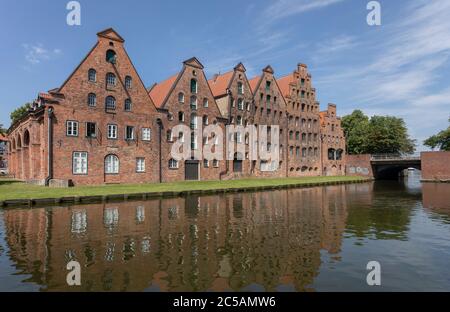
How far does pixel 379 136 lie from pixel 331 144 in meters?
19.4

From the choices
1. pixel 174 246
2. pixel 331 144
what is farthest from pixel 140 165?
pixel 331 144

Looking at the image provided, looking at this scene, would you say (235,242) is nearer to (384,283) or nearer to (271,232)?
(271,232)

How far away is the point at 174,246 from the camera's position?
12.3 m

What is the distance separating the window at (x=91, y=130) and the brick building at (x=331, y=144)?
48426 millimetres

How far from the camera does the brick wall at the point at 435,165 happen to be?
6166 centimetres

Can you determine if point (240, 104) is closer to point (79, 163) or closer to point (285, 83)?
point (285, 83)

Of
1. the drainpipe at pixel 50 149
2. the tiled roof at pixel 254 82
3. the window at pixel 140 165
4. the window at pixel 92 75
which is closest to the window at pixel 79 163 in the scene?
the drainpipe at pixel 50 149

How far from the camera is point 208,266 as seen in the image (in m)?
10.0

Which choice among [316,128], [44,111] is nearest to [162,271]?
[44,111]

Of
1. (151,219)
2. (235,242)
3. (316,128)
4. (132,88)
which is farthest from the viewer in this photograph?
(316,128)

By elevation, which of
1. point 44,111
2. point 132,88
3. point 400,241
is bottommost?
point 400,241

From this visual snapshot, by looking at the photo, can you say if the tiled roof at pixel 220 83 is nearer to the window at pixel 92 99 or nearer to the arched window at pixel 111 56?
the arched window at pixel 111 56

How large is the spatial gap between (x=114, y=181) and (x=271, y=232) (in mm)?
26813

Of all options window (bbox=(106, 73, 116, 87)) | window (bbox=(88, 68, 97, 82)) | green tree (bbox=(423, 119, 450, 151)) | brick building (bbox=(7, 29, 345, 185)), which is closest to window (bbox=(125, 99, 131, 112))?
brick building (bbox=(7, 29, 345, 185))
